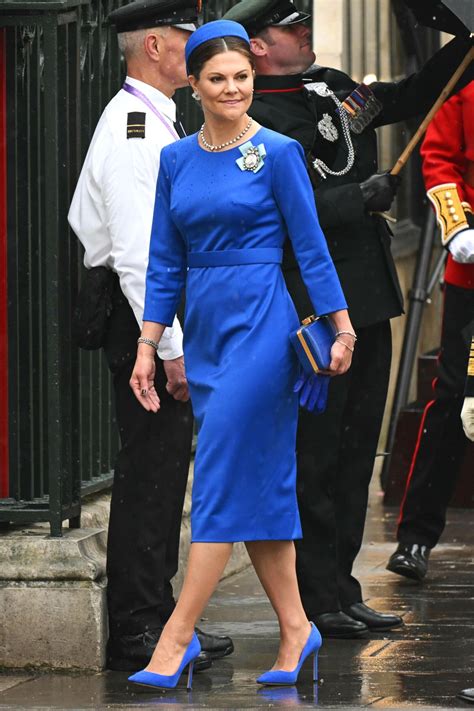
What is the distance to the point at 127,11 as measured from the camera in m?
6.36

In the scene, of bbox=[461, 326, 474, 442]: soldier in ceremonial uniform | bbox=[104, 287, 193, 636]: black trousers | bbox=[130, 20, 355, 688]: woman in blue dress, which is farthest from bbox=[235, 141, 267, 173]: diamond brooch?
bbox=[461, 326, 474, 442]: soldier in ceremonial uniform

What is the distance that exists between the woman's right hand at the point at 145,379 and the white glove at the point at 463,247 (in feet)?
6.87

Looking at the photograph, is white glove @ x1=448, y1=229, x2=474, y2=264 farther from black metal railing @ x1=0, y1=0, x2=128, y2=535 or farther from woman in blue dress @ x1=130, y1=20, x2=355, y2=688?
woman in blue dress @ x1=130, y1=20, x2=355, y2=688

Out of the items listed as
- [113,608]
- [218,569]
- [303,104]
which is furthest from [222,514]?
[303,104]

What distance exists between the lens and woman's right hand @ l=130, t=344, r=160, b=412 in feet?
19.6

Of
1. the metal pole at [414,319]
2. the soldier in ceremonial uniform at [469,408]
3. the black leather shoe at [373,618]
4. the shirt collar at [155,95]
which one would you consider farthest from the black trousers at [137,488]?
the metal pole at [414,319]

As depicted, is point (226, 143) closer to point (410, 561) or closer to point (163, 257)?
point (163, 257)

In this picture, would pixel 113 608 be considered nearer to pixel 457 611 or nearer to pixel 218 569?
pixel 218 569

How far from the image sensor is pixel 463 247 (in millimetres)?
7746

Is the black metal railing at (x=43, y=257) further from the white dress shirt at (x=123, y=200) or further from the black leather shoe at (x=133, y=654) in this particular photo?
the black leather shoe at (x=133, y=654)

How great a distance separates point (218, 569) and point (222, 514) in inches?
6.4

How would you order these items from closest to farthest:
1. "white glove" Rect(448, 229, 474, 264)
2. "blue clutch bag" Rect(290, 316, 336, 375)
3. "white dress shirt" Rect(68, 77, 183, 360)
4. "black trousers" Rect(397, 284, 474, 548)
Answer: "blue clutch bag" Rect(290, 316, 336, 375)
"white dress shirt" Rect(68, 77, 183, 360)
"white glove" Rect(448, 229, 474, 264)
"black trousers" Rect(397, 284, 474, 548)

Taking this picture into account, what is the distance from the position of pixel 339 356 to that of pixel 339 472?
4.31 ft

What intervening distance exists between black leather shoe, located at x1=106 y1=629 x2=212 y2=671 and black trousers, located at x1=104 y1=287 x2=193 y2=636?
0.08 ft
